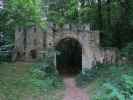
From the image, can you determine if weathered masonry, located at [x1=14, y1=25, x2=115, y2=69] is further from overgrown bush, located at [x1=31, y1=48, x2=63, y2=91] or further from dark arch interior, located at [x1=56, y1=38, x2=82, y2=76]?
dark arch interior, located at [x1=56, y1=38, x2=82, y2=76]

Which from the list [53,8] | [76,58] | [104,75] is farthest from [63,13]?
[104,75]

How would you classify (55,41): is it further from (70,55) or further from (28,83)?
(28,83)

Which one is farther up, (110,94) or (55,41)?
(55,41)

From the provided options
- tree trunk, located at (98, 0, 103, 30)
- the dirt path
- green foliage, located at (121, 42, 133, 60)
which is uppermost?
tree trunk, located at (98, 0, 103, 30)

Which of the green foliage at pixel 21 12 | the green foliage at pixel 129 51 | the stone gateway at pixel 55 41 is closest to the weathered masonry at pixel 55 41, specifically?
the stone gateway at pixel 55 41

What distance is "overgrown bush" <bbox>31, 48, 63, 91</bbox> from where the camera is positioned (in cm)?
1430

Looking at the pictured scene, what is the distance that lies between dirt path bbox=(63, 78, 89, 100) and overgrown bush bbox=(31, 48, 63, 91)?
1.89ft

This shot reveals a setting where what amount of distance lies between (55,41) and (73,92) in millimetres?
5619

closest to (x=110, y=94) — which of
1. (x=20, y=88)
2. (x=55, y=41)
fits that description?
(x=20, y=88)

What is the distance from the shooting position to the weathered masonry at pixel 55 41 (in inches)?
737

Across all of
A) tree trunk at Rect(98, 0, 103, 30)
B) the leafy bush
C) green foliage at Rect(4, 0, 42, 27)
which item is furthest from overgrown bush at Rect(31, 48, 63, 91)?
tree trunk at Rect(98, 0, 103, 30)

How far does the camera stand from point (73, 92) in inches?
575

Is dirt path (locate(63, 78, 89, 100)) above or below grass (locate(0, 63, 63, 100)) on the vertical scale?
below

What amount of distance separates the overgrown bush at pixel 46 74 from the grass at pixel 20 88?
38cm
